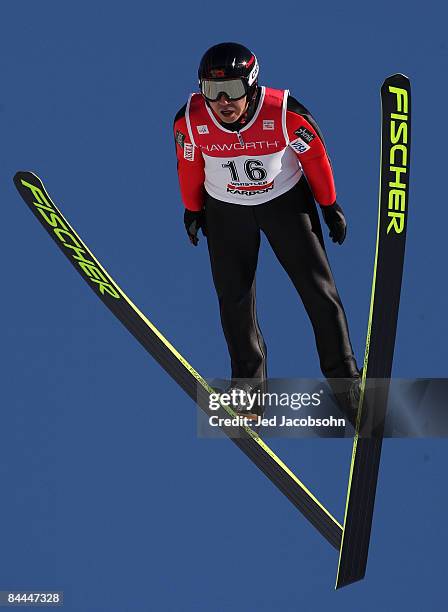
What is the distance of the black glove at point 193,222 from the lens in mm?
6547

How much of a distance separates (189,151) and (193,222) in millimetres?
362

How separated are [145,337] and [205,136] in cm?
97

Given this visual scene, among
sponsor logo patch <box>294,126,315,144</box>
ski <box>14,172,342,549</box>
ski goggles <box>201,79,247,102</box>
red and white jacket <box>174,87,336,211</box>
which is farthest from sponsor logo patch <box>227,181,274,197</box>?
ski <box>14,172,342,549</box>

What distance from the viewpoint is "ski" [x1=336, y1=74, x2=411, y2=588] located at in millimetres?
5902

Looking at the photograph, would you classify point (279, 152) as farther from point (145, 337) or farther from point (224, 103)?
point (145, 337)

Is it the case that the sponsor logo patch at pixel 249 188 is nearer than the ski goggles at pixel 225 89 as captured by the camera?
No

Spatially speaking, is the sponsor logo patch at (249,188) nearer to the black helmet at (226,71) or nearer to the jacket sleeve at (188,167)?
the jacket sleeve at (188,167)

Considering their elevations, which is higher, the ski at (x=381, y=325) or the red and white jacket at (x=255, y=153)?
the red and white jacket at (x=255, y=153)

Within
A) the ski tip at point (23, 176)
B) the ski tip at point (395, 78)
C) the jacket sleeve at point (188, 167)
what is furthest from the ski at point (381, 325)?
the ski tip at point (23, 176)

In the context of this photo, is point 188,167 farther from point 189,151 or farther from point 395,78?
point 395,78

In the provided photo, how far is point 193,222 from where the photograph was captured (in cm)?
655

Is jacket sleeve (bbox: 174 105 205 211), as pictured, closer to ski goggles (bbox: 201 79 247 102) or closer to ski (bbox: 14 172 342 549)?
ski goggles (bbox: 201 79 247 102)

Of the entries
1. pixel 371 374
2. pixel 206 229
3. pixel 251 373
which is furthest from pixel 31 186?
pixel 371 374

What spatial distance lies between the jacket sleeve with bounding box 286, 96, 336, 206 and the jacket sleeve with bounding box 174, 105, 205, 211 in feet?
1.37
